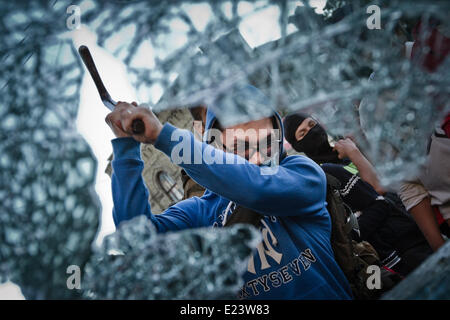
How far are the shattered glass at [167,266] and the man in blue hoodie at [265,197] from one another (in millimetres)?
201

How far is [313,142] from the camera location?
2090 millimetres

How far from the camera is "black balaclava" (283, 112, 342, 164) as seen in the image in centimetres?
205

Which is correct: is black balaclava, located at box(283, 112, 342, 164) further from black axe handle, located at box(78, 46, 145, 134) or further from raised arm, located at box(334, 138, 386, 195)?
black axe handle, located at box(78, 46, 145, 134)

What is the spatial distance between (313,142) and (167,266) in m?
1.61

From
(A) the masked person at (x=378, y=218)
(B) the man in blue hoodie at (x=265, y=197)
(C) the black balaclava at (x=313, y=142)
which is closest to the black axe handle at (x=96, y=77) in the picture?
(B) the man in blue hoodie at (x=265, y=197)

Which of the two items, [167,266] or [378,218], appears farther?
[378,218]

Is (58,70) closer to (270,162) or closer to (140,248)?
(140,248)

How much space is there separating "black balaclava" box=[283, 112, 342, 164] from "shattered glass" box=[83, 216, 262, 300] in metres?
1.37

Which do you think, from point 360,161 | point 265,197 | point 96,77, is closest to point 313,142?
point 360,161

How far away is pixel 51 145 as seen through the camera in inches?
40.1

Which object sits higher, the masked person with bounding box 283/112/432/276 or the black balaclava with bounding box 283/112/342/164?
the black balaclava with bounding box 283/112/342/164

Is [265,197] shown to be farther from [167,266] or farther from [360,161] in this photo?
[360,161]

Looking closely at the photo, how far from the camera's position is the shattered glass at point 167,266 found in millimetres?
708

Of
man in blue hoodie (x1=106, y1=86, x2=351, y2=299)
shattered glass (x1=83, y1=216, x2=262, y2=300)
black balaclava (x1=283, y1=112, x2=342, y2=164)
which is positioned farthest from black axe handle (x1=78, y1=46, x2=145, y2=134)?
black balaclava (x1=283, y1=112, x2=342, y2=164)
